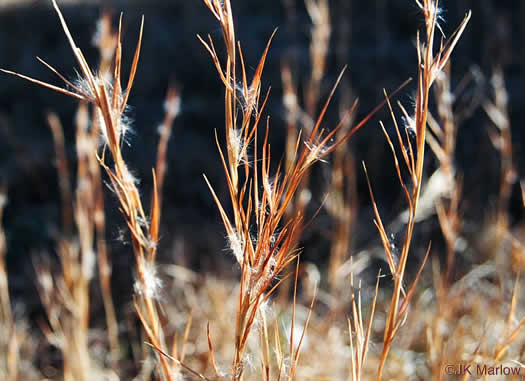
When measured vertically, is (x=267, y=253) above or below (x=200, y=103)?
above

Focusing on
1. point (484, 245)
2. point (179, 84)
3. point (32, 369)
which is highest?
point (179, 84)

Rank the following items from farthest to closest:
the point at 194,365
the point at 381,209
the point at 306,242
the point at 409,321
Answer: the point at 381,209 → the point at 306,242 → the point at 194,365 → the point at 409,321

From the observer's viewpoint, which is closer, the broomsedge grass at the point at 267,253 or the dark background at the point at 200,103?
the broomsedge grass at the point at 267,253

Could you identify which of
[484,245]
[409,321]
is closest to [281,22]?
[484,245]

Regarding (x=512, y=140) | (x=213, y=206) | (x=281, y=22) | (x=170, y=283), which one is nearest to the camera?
(x=170, y=283)

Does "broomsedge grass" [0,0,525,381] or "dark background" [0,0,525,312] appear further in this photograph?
"dark background" [0,0,525,312]

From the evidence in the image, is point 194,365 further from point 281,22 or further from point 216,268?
point 281,22

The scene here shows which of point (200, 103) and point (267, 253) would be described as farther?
→ point (200, 103)

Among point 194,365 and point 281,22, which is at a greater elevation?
point 281,22
